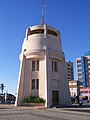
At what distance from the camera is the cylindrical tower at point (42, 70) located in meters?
39.2

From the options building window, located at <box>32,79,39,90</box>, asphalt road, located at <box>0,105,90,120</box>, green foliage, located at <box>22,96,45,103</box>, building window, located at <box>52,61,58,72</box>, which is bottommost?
asphalt road, located at <box>0,105,90,120</box>

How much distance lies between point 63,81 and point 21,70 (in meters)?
9.03

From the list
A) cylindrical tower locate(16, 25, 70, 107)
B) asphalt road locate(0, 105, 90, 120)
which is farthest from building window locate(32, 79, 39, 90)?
asphalt road locate(0, 105, 90, 120)

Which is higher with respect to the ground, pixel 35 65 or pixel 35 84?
pixel 35 65

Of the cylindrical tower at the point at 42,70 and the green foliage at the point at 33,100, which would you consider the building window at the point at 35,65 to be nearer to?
the cylindrical tower at the point at 42,70

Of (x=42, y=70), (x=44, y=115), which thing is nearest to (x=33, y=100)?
(x=42, y=70)

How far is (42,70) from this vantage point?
131ft

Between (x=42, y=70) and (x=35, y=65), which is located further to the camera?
(x=35, y=65)

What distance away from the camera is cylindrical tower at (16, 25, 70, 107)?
39.2 m

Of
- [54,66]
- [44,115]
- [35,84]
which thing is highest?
[54,66]

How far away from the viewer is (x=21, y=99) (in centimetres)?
3962

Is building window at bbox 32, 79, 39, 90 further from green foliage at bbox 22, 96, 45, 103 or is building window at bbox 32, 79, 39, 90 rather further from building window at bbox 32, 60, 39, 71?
building window at bbox 32, 60, 39, 71

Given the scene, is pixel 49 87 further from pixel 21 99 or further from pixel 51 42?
pixel 51 42

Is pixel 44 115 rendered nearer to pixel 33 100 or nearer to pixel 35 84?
pixel 33 100
